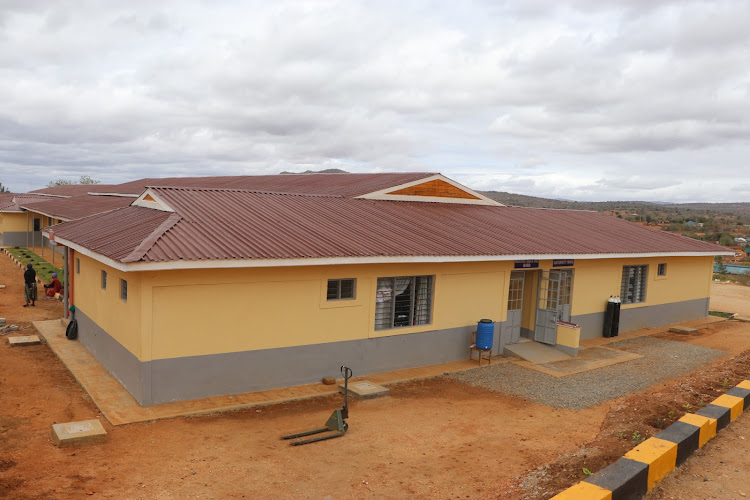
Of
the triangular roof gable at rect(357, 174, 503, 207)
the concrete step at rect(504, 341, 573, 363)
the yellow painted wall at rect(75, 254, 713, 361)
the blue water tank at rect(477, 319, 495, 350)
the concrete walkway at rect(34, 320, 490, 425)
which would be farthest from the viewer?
the triangular roof gable at rect(357, 174, 503, 207)

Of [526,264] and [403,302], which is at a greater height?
[526,264]

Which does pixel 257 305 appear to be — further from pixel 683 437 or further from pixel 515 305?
pixel 515 305

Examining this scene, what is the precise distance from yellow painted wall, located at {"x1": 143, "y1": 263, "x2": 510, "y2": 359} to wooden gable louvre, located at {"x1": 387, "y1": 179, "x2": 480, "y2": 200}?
4.74 meters

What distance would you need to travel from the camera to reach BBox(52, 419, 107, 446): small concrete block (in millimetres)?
7621

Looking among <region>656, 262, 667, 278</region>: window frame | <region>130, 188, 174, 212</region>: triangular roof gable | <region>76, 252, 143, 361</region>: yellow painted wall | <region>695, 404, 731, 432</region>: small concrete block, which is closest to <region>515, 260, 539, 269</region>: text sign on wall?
<region>695, 404, 731, 432</region>: small concrete block

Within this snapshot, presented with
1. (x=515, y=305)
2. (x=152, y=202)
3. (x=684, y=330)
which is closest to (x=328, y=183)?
(x=152, y=202)

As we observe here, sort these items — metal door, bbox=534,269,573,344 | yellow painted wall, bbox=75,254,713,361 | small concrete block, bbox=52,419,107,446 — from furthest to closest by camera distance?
1. metal door, bbox=534,269,573,344
2. yellow painted wall, bbox=75,254,713,361
3. small concrete block, bbox=52,419,107,446

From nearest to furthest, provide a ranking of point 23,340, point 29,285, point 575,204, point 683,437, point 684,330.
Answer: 1. point 683,437
2. point 23,340
3. point 29,285
4. point 684,330
5. point 575,204

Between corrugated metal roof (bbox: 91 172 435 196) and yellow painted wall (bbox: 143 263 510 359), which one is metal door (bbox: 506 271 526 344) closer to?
yellow painted wall (bbox: 143 263 510 359)

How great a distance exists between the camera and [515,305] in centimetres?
1520

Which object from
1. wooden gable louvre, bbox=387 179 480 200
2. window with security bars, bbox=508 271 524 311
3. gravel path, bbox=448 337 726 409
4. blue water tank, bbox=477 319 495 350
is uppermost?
wooden gable louvre, bbox=387 179 480 200

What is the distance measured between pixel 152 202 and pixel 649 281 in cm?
1564

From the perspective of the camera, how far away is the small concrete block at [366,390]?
1059cm

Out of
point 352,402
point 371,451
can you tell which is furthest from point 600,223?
point 371,451
